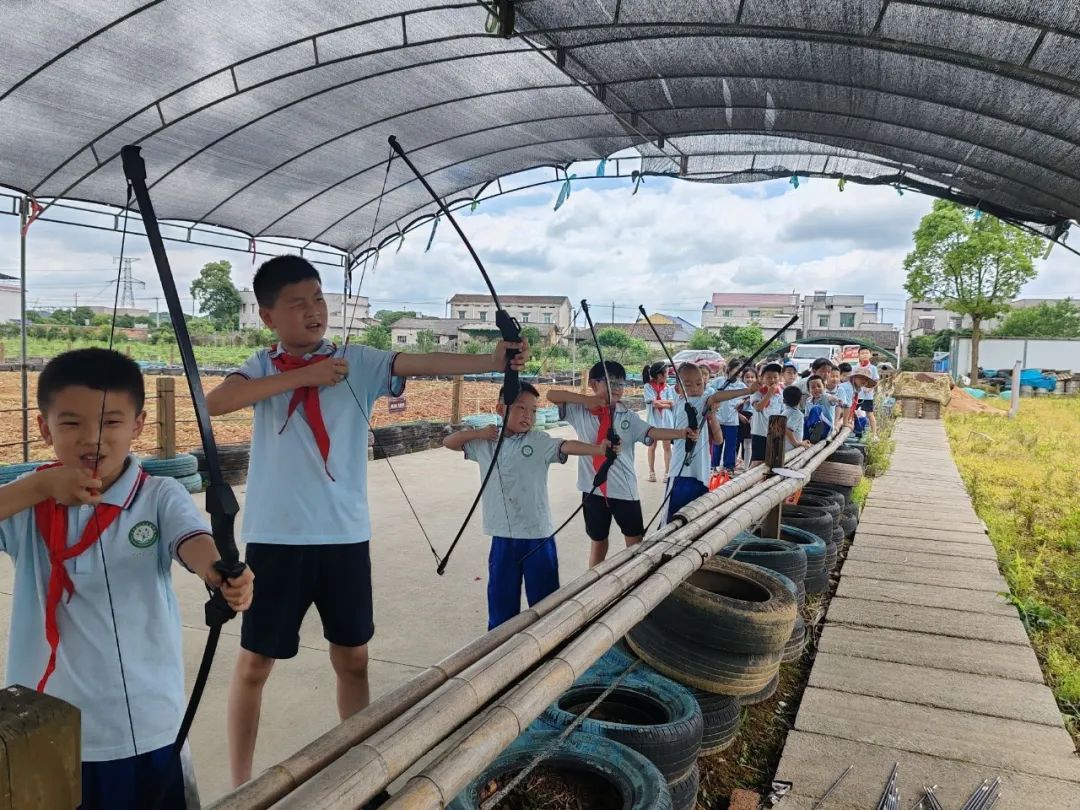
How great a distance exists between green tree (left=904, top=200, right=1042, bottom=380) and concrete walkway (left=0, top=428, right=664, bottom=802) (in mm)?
26277

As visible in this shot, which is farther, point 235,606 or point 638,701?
point 638,701

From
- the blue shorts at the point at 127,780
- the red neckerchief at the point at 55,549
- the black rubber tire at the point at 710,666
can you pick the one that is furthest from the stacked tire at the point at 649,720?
the red neckerchief at the point at 55,549

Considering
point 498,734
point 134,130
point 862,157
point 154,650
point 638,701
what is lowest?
point 638,701

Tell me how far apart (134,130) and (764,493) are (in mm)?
5403

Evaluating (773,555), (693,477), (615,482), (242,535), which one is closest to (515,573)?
(615,482)

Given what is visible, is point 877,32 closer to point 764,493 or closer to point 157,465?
point 764,493

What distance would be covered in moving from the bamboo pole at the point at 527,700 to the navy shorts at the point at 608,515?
5.11 ft

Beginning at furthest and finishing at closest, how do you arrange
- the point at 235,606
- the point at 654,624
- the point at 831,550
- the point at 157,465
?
1. the point at 157,465
2. the point at 831,550
3. the point at 654,624
4. the point at 235,606

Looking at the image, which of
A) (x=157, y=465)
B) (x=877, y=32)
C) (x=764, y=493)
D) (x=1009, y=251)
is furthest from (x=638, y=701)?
(x=1009, y=251)

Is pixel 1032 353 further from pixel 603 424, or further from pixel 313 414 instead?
pixel 313 414

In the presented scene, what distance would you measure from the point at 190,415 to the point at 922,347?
4518 centimetres

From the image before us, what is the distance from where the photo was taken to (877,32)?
4.17m

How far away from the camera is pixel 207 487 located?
137cm

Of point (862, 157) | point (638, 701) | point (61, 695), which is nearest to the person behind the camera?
point (61, 695)
